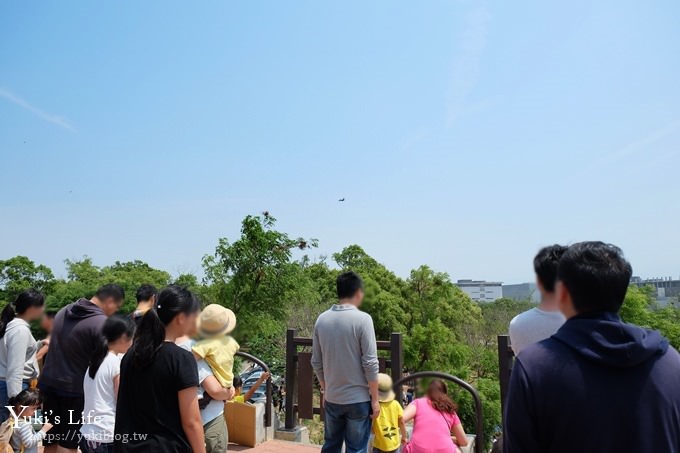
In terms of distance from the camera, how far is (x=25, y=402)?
3578 mm

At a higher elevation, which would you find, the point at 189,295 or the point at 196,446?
the point at 189,295

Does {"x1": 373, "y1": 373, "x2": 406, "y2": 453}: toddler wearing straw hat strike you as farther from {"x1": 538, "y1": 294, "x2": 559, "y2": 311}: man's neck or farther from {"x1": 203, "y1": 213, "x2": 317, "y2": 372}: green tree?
{"x1": 203, "y1": 213, "x2": 317, "y2": 372}: green tree

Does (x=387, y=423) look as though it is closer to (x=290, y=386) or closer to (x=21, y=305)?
(x=290, y=386)

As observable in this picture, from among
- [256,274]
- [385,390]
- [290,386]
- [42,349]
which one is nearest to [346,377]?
[385,390]

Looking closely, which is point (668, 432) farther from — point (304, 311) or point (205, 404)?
point (304, 311)

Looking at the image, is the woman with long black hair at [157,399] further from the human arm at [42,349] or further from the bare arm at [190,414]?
the human arm at [42,349]

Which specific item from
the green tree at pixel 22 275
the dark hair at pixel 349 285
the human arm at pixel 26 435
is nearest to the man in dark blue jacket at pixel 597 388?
the dark hair at pixel 349 285

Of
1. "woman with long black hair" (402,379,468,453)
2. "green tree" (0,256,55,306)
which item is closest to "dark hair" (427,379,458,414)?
"woman with long black hair" (402,379,468,453)

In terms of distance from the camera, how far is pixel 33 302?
12.5 feet

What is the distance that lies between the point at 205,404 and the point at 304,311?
17.3 metres

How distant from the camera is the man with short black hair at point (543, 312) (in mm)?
2160

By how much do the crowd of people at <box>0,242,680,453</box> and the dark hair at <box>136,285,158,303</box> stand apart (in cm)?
1

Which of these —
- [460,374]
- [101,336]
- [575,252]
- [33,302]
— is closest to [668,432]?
[575,252]

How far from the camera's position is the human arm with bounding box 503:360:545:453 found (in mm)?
1288
